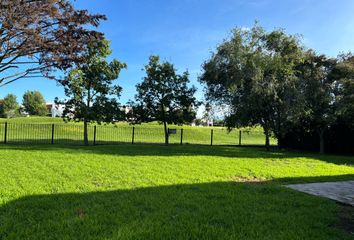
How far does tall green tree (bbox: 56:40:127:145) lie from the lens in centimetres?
1703

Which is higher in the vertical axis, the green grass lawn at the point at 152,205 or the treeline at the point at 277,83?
the treeline at the point at 277,83

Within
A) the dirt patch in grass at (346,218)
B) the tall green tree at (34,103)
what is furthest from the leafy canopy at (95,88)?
the tall green tree at (34,103)

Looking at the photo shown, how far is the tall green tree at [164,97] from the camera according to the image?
1908 centimetres

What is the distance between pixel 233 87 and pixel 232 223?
11045 mm

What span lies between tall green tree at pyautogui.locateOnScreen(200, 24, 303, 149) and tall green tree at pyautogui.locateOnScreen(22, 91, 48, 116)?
70387 mm

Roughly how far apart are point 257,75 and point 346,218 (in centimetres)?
1031

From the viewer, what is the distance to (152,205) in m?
5.07

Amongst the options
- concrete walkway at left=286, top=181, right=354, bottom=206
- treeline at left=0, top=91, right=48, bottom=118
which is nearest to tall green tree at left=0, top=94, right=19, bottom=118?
treeline at left=0, top=91, right=48, bottom=118

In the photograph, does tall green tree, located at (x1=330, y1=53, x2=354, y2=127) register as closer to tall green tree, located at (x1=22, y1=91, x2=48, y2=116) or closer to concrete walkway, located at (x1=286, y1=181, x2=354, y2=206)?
concrete walkway, located at (x1=286, y1=181, x2=354, y2=206)

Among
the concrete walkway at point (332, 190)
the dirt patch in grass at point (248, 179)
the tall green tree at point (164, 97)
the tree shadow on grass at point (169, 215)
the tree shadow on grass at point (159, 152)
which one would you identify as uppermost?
the tall green tree at point (164, 97)

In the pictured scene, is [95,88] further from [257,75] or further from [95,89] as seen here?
[257,75]

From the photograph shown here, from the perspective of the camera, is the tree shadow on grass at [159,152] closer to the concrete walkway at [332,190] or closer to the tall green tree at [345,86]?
A: the tall green tree at [345,86]

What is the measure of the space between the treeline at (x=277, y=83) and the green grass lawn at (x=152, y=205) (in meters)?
6.71

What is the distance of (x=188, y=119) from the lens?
64.4ft
